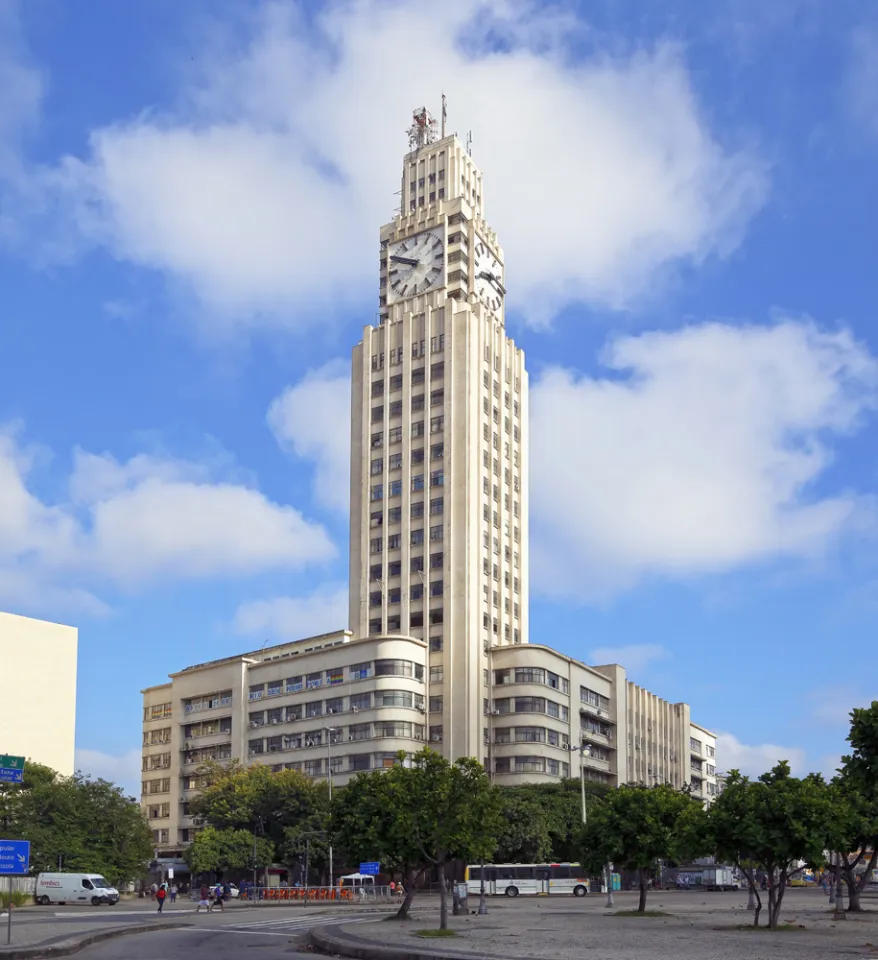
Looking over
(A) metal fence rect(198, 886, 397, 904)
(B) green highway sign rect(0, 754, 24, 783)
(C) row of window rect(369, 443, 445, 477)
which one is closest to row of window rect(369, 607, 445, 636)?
(C) row of window rect(369, 443, 445, 477)

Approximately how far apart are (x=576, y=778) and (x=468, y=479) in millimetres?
32314

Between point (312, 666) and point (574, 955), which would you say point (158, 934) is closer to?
point (574, 955)

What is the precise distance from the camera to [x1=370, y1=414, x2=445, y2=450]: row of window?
424 feet

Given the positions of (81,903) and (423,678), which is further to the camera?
(423,678)

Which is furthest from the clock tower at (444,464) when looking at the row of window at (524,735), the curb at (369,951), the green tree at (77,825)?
the curb at (369,951)

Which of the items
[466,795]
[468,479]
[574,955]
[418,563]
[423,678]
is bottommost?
[574,955]

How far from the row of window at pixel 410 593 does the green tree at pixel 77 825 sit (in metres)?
41.0

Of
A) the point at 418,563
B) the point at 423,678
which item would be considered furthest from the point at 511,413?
the point at 423,678

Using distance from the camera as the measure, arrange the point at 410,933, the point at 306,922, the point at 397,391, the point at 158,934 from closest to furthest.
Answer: the point at 410,933
the point at 158,934
the point at 306,922
the point at 397,391

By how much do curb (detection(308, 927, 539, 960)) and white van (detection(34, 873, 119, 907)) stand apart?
47.0 m

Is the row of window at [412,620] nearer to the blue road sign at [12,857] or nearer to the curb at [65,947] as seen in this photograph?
the curb at [65,947]

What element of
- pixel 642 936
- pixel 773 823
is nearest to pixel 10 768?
pixel 642 936

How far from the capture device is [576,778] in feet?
388

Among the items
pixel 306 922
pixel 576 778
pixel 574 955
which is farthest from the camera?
pixel 576 778
